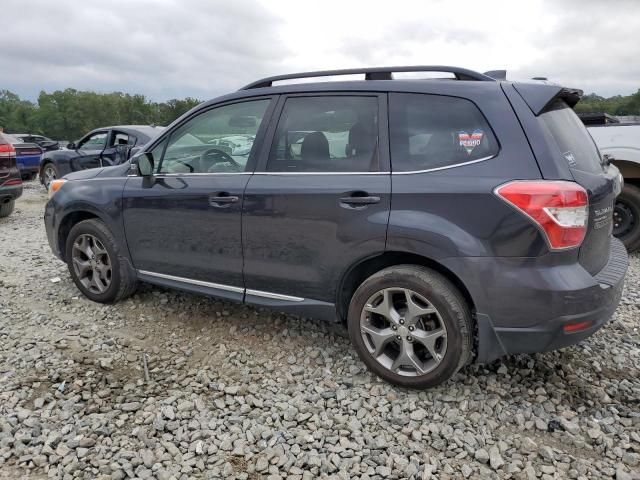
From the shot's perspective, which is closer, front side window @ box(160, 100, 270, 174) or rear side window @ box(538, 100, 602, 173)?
rear side window @ box(538, 100, 602, 173)

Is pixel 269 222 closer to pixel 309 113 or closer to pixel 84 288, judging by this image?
pixel 309 113

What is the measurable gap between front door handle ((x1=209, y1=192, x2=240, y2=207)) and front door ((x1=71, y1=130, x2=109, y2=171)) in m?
7.97

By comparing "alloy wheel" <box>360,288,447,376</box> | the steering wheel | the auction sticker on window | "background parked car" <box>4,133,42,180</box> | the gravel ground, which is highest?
the auction sticker on window

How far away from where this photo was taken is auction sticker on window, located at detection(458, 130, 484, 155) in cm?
267

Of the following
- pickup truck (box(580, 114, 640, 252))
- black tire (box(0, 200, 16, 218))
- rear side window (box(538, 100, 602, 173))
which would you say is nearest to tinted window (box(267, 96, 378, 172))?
rear side window (box(538, 100, 602, 173))

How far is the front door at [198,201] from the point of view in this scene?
11.1 ft

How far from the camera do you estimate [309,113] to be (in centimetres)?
324

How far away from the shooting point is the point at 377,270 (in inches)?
121

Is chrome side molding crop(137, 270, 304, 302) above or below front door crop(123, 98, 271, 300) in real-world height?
below

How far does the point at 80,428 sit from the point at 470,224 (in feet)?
7.71

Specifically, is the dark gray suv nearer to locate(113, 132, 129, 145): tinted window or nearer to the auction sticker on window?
the auction sticker on window

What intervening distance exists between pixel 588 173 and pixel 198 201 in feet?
8.06

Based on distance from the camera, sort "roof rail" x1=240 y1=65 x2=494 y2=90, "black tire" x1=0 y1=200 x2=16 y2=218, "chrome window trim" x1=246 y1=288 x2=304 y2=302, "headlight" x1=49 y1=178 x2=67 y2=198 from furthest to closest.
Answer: "black tire" x1=0 y1=200 x2=16 y2=218
"headlight" x1=49 y1=178 x2=67 y2=198
"chrome window trim" x1=246 y1=288 x2=304 y2=302
"roof rail" x1=240 y1=65 x2=494 y2=90

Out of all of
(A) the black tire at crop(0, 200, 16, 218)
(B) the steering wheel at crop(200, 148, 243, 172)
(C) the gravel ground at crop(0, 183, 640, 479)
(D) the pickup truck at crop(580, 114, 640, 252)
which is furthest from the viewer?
(A) the black tire at crop(0, 200, 16, 218)
